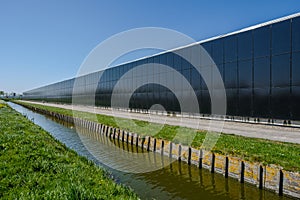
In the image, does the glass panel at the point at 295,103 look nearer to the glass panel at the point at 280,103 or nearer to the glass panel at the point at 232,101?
the glass panel at the point at 280,103

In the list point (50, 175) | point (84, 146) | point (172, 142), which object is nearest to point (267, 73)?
point (172, 142)

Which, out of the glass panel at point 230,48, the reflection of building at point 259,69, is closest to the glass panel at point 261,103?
the reflection of building at point 259,69

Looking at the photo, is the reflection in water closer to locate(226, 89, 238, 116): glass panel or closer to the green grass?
the green grass

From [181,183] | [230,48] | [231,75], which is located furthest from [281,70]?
[181,183]

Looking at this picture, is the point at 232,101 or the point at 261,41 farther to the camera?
the point at 232,101

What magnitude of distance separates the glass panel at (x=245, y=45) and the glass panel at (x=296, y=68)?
145 inches

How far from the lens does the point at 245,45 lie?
21.9m

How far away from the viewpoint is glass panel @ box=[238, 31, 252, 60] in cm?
2152

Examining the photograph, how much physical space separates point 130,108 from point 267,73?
936 inches

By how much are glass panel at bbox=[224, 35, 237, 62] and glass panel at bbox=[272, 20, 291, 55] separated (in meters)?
3.78

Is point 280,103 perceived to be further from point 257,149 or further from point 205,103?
point 257,149

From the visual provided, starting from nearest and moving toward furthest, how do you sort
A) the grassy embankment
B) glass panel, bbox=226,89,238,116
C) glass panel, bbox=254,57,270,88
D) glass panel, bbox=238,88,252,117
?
the grassy embankment → glass panel, bbox=254,57,270,88 → glass panel, bbox=238,88,252,117 → glass panel, bbox=226,89,238,116

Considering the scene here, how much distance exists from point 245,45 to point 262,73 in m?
2.94

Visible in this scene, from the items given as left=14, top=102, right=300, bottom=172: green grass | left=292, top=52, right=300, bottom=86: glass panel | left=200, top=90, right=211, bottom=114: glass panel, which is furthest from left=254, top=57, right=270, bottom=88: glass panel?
left=14, top=102, right=300, bottom=172: green grass
